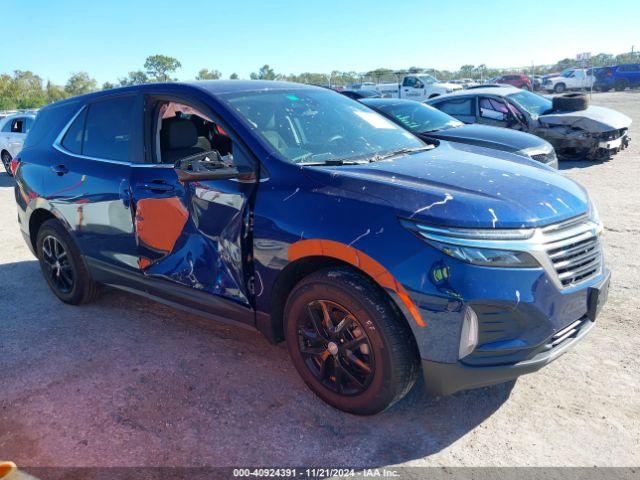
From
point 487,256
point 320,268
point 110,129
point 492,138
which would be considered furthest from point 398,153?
point 492,138

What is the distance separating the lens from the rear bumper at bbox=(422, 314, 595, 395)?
2.51 metres

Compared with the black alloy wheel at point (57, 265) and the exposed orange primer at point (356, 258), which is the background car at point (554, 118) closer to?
the black alloy wheel at point (57, 265)

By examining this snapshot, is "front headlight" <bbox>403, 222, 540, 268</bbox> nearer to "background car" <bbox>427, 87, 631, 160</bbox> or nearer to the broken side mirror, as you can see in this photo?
the broken side mirror

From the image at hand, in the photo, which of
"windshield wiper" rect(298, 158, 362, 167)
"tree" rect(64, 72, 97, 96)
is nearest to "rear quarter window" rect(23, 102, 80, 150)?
"windshield wiper" rect(298, 158, 362, 167)

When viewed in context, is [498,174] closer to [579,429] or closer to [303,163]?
[303,163]

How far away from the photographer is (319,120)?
3.72 meters

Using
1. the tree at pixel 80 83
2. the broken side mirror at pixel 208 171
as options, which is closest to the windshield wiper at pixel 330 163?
the broken side mirror at pixel 208 171

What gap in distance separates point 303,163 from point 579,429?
80.9 inches

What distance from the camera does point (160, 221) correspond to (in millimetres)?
3570

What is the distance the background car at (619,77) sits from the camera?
1446 inches

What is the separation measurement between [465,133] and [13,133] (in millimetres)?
11337

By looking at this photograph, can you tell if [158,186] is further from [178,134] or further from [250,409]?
[250,409]

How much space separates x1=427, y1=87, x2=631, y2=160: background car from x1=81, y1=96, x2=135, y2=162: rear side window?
27.6 ft

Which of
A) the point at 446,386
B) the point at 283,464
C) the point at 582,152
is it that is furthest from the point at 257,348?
the point at 582,152
